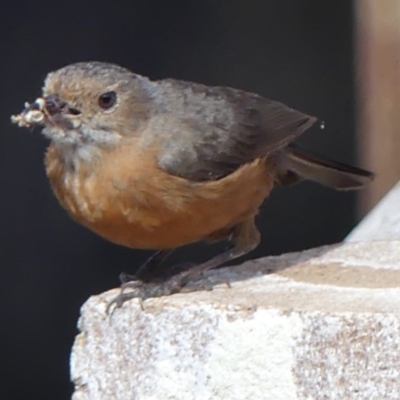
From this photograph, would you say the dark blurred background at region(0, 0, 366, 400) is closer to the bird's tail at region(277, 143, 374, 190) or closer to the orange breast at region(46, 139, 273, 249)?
the bird's tail at region(277, 143, 374, 190)

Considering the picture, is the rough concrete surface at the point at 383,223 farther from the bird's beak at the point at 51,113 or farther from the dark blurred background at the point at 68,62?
the dark blurred background at the point at 68,62

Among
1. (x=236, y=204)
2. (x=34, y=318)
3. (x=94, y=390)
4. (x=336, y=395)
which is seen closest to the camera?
(x=336, y=395)

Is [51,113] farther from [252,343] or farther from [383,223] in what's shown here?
[383,223]

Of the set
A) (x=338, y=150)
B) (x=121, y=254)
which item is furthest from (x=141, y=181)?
(x=338, y=150)

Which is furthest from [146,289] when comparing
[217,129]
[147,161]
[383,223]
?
[383,223]

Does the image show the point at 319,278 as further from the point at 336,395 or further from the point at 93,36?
the point at 93,36

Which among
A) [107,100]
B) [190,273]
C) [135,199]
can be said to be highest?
[107,100]

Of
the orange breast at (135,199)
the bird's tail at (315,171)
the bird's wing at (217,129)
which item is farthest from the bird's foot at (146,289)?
the bird's tail at (315,171)
